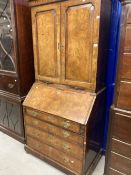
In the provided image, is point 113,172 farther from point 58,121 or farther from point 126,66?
point 126,66

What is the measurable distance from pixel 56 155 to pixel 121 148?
725mm

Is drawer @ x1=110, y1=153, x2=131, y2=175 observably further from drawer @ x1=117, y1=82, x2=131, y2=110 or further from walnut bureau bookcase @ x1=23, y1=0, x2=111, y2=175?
drawer @ x1=117, y1=82, x2=131, y2=110

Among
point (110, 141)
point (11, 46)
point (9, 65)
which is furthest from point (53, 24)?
point (110, 141)

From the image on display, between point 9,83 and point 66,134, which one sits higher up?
point 9,83

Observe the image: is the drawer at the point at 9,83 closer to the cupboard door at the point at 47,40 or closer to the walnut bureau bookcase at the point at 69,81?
the walnut bureau bookcase at the point at 69,81

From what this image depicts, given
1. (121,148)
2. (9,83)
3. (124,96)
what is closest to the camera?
(124,96)

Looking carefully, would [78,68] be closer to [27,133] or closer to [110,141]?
[110,141]

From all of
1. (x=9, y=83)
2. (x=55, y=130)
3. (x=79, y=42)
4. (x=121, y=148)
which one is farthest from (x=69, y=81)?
(x=9, y=83)

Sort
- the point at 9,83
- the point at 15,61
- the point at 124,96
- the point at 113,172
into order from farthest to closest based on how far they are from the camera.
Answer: the point at 9,83, the point at 15,61, the point at 113,172, the point at 124,96

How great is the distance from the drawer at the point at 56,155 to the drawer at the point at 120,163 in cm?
33

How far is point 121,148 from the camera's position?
4.80 ft

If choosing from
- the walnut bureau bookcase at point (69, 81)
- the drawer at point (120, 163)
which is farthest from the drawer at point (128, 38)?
the drawer at point (120, 163)

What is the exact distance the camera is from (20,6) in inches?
70.0

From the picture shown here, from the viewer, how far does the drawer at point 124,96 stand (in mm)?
1320
